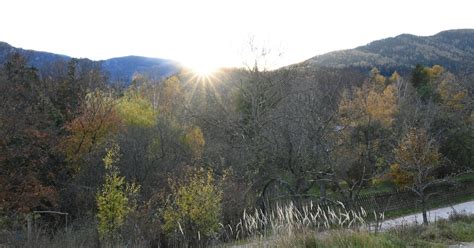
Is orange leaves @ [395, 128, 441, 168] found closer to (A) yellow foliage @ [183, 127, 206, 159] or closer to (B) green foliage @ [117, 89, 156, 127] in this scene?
(A) yellow foliage @ [183, 127, 206, 159]

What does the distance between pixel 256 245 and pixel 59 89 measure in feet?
79.5

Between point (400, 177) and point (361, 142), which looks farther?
point (361, 142)

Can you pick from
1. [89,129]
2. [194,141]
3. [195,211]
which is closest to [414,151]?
[195,211]

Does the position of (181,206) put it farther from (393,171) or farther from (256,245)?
(393,171)

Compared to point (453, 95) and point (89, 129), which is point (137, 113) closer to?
point (89, 129)

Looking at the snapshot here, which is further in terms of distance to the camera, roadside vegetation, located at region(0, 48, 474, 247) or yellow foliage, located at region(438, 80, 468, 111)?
yellow foliage, located at region(438, 80, 468, 111)

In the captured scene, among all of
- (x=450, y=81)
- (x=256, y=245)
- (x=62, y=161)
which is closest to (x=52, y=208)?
(x=62, y=161)

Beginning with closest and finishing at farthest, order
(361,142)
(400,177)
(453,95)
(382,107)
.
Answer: (400,177)
(361,142)
(382,107)
(453,95)

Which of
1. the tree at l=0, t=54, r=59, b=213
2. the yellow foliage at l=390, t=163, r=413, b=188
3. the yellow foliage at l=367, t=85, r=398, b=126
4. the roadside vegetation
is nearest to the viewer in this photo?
the roadside vegetation

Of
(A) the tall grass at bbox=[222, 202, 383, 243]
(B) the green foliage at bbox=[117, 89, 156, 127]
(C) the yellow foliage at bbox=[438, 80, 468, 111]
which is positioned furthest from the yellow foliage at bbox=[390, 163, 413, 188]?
(C) the yellow foliage at bbox=[438, 80, 468, 111]

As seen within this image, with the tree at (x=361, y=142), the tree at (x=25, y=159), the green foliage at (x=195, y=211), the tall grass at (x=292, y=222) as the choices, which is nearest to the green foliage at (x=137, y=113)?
the tree at (x=25, y=159)

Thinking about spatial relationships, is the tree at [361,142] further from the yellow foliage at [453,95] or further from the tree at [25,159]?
the tree at [25,159]

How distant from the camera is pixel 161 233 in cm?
1295

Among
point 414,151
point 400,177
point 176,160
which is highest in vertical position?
point 414,151
